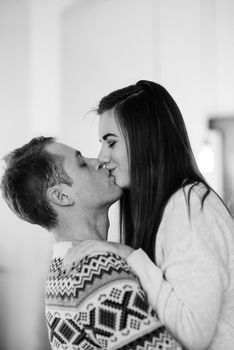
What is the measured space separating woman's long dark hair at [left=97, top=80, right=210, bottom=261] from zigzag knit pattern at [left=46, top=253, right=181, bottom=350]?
212 mm

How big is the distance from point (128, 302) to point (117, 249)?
16 cm

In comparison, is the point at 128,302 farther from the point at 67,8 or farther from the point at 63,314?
the point at 67,8

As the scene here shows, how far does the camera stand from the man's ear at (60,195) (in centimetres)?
153

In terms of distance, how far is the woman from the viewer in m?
1.24

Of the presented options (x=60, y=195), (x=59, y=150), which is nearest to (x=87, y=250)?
(x=60, y=195)

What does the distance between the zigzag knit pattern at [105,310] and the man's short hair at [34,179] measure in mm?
261

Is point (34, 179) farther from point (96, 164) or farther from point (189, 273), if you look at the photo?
point (189, 273)

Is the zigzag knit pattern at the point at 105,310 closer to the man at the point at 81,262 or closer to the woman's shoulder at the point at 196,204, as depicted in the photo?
the man at the point at 81,262

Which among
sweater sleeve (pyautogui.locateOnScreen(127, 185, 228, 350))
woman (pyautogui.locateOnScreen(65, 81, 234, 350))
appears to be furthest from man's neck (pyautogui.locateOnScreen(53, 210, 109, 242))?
sweater sleeve (pyautogui.locateOnScreen(127, 185, 228, 350))

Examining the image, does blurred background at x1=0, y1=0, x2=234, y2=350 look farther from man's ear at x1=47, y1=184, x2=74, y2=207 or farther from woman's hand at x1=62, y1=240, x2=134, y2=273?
woman's hand at x1=62, y1=240, x2=134, y2=273

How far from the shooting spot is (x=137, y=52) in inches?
151

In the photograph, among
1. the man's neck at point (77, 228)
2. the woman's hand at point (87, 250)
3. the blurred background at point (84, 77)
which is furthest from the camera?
the blurred background at point (84, 77)

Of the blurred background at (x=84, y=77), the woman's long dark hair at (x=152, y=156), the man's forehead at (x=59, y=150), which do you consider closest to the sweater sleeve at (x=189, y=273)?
the woman's long dark hair at (x=152, y=156)

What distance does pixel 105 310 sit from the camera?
1.26m
